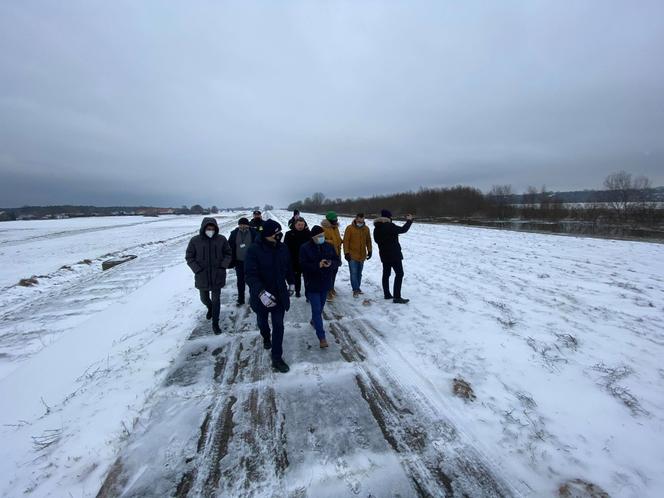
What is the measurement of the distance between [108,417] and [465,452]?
3.85m

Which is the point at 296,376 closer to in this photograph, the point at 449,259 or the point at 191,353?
the point at 191,353

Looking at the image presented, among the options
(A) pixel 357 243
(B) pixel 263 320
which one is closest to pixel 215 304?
(B) pixel 263 320

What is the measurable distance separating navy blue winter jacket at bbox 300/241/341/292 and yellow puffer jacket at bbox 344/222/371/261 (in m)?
2.51

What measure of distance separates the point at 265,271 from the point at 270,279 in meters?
0.13

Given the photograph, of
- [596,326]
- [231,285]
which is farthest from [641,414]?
[231,285]

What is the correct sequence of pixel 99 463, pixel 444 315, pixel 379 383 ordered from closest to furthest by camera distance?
pixel 99 463
pixel 379 383
pixel 444 315

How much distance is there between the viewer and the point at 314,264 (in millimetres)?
4746

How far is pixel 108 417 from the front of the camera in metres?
3.46

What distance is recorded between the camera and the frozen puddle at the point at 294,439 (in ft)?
8.30

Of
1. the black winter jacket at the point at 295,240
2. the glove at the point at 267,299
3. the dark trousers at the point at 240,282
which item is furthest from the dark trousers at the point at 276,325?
the dark trousers at the point at 240,282

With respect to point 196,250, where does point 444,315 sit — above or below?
below

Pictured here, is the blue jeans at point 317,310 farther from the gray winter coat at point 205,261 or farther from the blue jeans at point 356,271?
the blue jeans at point 356,271

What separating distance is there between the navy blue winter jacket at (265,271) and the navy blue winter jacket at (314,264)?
547mm

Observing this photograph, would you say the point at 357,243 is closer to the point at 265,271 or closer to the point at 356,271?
the point at 356,271
